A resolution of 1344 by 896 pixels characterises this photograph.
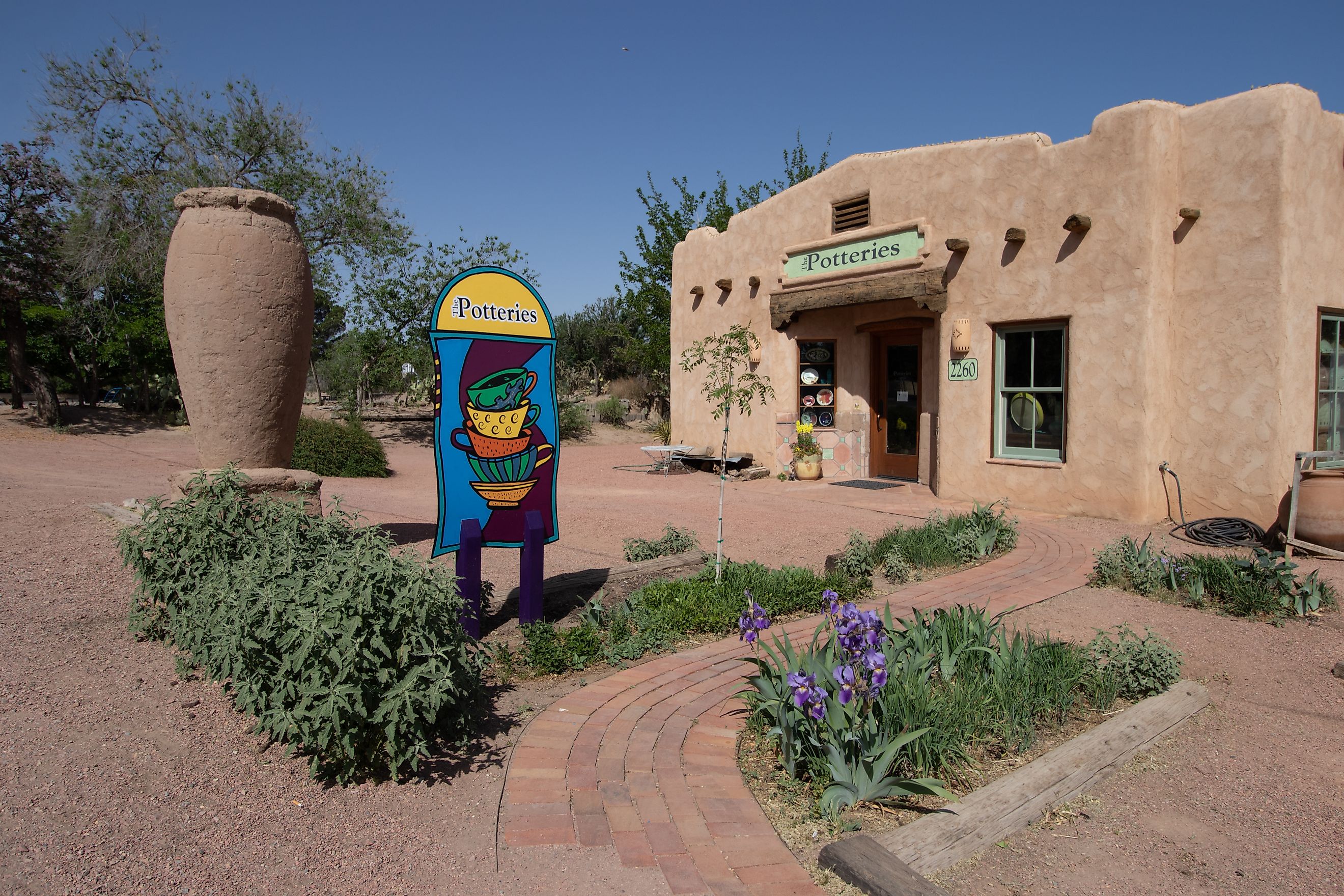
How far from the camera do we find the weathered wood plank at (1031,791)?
255cm

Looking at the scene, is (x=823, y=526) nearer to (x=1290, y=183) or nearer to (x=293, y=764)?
(x=1290, y=183)

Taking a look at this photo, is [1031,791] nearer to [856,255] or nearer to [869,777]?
[869,777]

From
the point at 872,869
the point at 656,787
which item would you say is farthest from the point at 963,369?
the point at 872,869

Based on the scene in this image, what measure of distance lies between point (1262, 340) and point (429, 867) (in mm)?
8751

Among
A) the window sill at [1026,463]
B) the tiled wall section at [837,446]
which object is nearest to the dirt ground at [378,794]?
the window sill at [1026,463]

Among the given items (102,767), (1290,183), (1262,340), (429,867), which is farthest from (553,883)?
(1290,183)

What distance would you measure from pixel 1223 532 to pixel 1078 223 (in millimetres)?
3481

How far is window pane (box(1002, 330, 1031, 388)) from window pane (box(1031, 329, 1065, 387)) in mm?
96

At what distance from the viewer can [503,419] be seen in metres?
4.69

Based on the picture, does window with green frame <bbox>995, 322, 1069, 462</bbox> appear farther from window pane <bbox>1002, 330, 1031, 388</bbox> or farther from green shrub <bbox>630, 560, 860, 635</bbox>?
green shrub <bbox>630, 560, 860, 635</bbox>

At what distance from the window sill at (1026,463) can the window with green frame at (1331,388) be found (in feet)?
8.17

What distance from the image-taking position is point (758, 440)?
43.0 feet

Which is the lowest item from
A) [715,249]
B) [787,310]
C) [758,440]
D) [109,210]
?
[758,440]

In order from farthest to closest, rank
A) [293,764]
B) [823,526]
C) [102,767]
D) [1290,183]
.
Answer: [823,526] → [1290,183] → [293,764] → [102,767]
